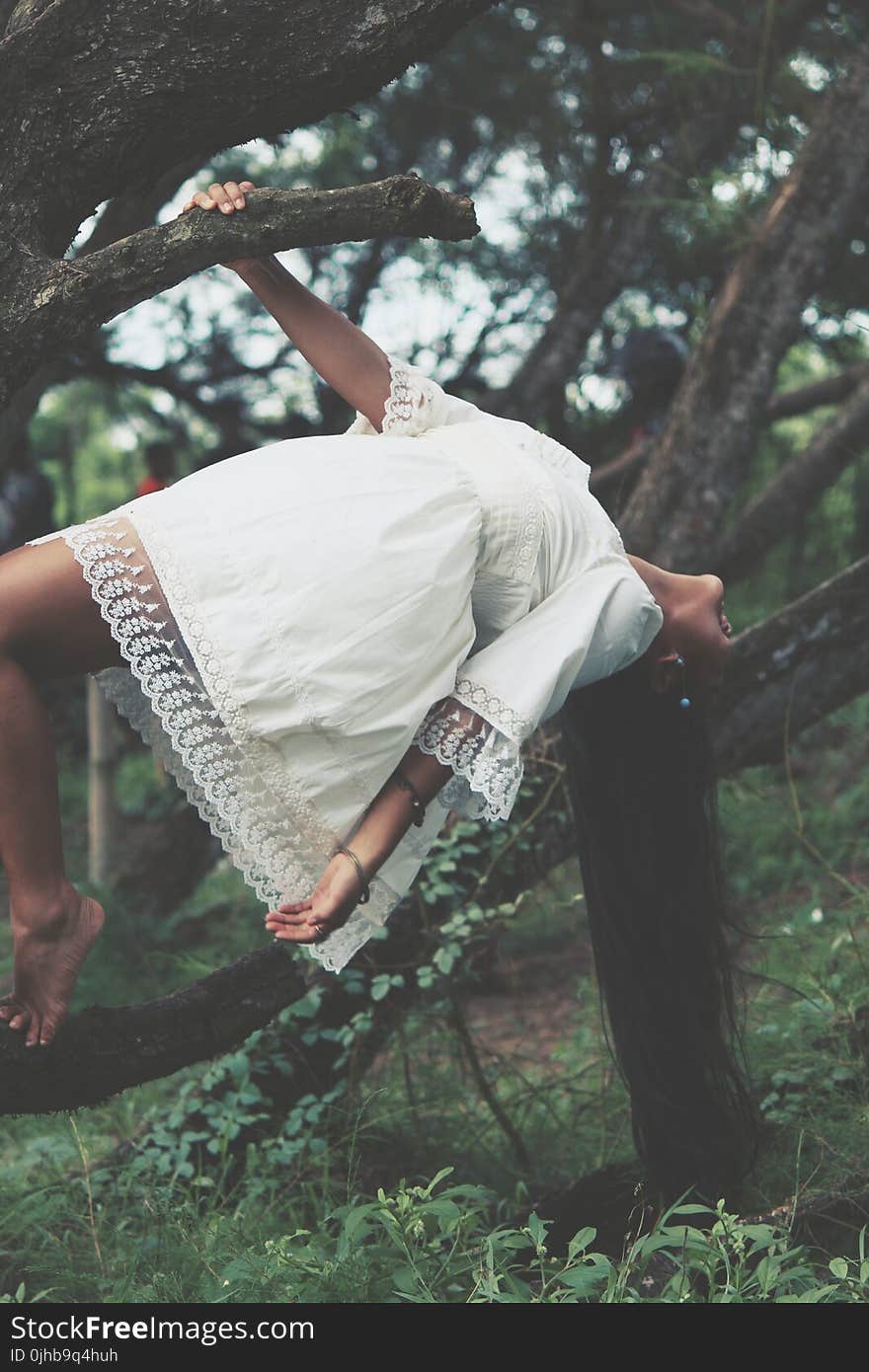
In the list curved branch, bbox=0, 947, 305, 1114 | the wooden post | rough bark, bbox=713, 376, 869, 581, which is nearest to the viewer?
curved branch, bbox=0, 947, 305, 1114

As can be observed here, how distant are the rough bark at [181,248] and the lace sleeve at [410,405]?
0.36 metres

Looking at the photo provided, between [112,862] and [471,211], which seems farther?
[112,862]

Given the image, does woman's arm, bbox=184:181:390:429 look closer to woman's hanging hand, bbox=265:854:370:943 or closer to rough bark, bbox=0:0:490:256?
rough bark, bbox=0:0:490:256

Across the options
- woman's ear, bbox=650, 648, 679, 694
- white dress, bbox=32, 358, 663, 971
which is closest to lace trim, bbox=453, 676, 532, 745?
white dress, bbox=32, 358, 663, 971

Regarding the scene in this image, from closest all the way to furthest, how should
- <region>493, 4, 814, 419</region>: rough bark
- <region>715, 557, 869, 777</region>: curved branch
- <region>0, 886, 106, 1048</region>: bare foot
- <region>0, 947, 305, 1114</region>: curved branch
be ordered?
1. <region>0, 886, 106, 1048</region>: bare foot
2. <region>0, 947, 305, 1114</region>: curved branch
3. <region>715, 557, 869, 777</region>: curved branch
4. <region>493, 4, 814, 419</region>: rough bark

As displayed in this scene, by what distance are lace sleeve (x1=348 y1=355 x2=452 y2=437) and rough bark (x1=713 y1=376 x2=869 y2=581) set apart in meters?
3.68

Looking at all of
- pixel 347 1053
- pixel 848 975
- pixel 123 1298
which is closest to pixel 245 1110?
pixel 347 1053

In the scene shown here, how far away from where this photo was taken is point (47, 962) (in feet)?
8.11

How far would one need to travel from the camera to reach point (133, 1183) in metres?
3.53

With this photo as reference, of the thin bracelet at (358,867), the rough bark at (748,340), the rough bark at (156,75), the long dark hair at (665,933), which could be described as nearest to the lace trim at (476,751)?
the thin bracelet at (358,867)

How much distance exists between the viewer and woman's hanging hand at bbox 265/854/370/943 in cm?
235

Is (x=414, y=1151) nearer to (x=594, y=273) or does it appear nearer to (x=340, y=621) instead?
(x=340, y=621)

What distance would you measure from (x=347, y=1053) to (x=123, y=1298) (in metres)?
1.26

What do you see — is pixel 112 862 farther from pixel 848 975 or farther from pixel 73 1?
pixel 73 1
